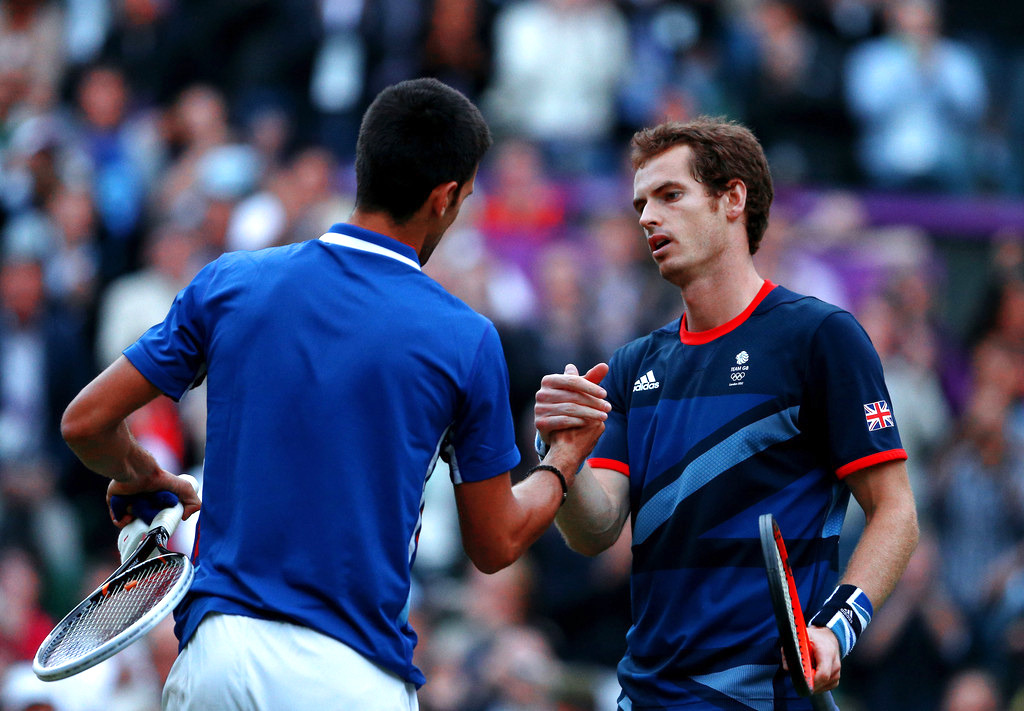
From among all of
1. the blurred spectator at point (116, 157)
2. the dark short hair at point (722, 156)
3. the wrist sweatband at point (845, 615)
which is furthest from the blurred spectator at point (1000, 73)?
the wrist sweatband at point (845, 615)

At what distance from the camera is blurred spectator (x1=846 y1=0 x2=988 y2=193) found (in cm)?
1191

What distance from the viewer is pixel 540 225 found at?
35.3 feet

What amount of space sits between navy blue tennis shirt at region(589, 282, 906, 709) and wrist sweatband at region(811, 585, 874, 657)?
20 centimetres

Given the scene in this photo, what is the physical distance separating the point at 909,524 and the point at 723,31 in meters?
9.77

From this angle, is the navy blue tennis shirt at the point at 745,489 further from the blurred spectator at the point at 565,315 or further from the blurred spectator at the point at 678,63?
the blurred spectator at the point at 678,63

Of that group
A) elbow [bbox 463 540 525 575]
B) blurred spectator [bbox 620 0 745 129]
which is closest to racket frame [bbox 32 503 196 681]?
elbow [bbox 463 540 525 575]

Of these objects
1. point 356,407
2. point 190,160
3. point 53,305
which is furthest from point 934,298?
point 356,407

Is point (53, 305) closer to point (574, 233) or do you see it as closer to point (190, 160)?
point (190, 160)

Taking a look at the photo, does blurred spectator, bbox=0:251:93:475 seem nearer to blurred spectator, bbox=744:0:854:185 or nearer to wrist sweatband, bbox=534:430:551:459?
wrist sweatband, bbox=534:430:551:459

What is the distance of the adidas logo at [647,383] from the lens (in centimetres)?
420

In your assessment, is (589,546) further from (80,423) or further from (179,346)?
(80,423)

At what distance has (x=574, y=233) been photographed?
10.7 meters

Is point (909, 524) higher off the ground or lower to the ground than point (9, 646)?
higher

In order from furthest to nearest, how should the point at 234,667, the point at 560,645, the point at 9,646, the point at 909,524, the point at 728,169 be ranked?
the point at 560,645, the point at 9,646, the point at 728,169, the point at 909,524, the point at 234,667
